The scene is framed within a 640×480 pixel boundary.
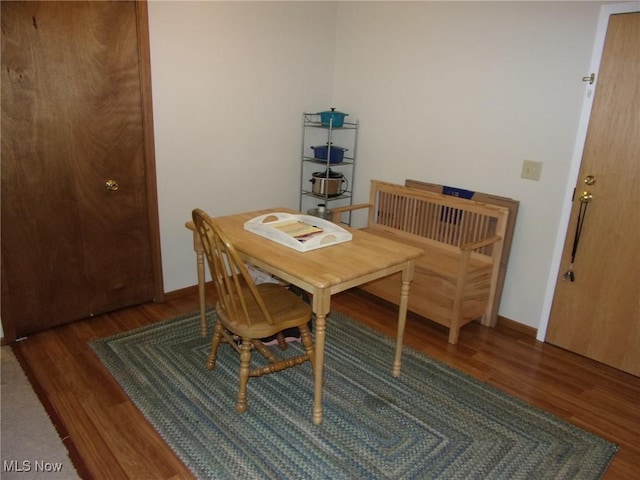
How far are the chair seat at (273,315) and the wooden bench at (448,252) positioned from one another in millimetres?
1035

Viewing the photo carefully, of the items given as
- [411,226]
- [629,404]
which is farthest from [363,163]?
[629,404]

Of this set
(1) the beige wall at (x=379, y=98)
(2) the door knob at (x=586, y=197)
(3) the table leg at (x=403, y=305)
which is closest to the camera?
(3) the table leg at (x=403, y=305)

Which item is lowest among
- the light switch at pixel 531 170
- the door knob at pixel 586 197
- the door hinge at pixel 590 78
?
the door knob at pixel 586 197

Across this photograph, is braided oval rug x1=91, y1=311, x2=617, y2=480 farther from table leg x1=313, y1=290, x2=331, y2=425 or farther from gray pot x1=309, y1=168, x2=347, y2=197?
gray pot x1=309, y1=168, x2=347, y2=197

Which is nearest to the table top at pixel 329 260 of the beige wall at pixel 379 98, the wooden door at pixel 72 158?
the wooden door at pixel 72 158

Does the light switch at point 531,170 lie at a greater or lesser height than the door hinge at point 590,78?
lesser

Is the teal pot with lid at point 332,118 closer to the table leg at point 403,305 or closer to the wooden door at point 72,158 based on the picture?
the wooden door at point 72,158

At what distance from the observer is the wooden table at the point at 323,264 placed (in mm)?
1888

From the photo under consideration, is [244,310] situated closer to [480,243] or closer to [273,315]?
[273,315]

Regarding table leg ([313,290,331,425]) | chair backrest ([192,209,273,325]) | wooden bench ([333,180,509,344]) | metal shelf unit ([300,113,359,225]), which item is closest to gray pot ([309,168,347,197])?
metal shelf unit ([300,113,359,225])

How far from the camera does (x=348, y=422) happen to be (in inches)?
84.4

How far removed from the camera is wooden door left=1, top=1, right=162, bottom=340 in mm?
2461

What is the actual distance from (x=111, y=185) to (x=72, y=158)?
0.27 metres

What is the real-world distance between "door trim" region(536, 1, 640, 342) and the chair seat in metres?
1.66
